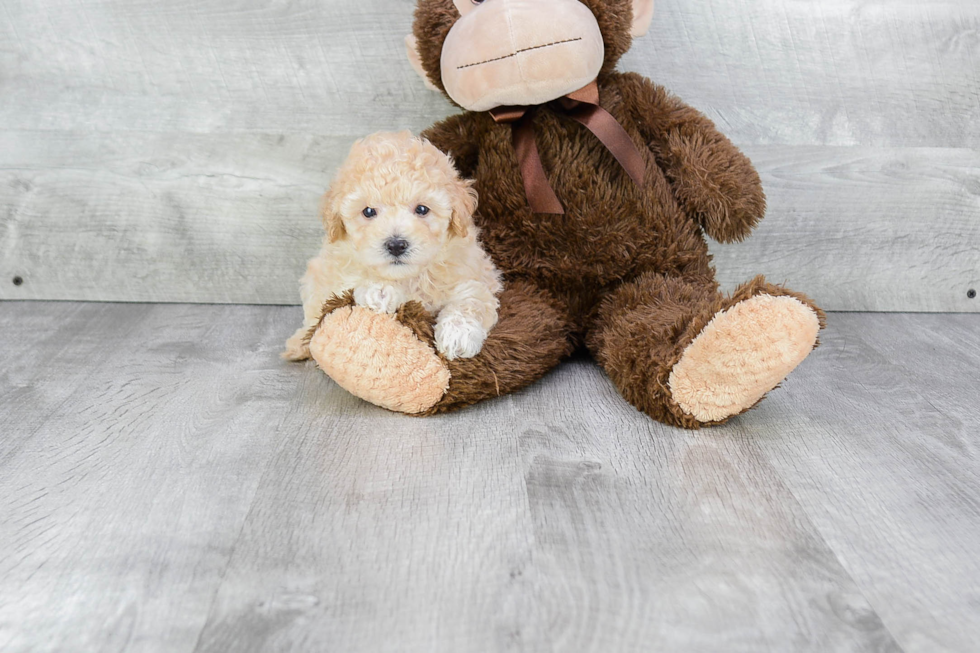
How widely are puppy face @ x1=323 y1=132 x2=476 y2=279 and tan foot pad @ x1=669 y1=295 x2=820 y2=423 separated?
0.35 metres

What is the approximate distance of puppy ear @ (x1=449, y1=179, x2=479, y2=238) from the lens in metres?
1.09

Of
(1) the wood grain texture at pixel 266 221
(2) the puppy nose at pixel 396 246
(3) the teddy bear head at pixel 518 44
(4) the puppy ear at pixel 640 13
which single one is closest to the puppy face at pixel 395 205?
(2) the puppy nose at pixel 396 246

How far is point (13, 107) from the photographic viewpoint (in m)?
1.53

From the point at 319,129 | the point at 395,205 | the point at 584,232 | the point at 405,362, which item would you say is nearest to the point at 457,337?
the point at 405,362

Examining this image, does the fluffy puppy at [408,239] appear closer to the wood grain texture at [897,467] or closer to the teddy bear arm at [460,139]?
the teddy bear arm at [460,139]

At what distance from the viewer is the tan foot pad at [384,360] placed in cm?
105

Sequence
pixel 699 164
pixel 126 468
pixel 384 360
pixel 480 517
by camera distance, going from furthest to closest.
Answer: pixel 699 164, pixel 384 360, pixel 126 468, pixel 480 517

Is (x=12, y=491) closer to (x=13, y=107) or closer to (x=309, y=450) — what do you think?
(x=309, y=450)

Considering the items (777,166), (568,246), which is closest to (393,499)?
(568,246)

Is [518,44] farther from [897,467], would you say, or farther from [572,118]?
[897,467]

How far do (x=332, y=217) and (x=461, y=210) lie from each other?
0.17 meters

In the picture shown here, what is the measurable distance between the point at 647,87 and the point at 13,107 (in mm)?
1163

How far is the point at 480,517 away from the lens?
84cm

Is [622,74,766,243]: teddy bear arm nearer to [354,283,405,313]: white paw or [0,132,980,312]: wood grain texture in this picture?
[0,132,980,312]: wood grain texture
